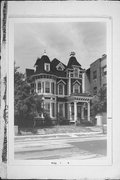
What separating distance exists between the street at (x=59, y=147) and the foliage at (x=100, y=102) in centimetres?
27

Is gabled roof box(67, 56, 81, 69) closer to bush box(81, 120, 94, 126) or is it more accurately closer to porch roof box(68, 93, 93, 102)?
porch roof box(68, 93, 93, 102)

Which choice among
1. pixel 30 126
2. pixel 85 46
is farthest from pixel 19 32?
pixel 30 126

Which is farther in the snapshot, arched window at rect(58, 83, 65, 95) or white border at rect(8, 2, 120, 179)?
arched window at rect(58, 83, 65, 95)

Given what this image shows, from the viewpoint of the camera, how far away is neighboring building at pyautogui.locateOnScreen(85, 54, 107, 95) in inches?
117

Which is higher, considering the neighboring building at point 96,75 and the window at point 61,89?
the neighboring building at point 96,75

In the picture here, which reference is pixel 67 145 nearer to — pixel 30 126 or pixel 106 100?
pixel 30 126

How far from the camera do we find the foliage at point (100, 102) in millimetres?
2979

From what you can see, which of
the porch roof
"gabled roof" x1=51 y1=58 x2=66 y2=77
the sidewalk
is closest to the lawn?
the sidewalk

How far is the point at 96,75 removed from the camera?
3.03 m

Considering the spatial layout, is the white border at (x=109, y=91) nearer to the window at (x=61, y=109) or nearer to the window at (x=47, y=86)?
the window at (x=47, y=86)

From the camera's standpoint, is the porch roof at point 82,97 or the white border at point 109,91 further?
the porch roof at point 82,97

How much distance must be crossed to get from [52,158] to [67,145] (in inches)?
8.4

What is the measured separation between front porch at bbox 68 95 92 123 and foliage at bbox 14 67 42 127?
34 cm

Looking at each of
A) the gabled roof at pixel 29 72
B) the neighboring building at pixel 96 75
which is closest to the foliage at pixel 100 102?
the neighboring building at pixel 96 75
